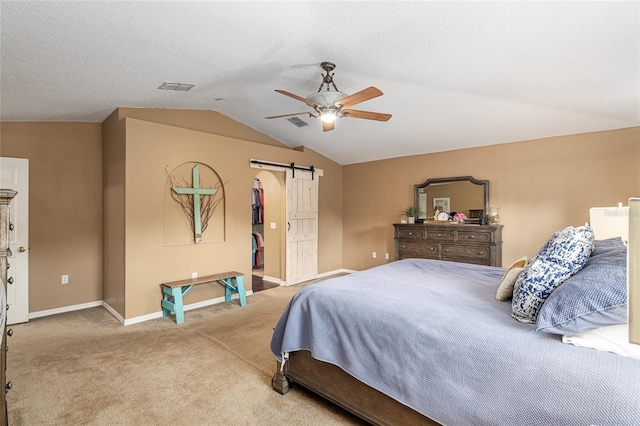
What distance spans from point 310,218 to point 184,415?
431 cm

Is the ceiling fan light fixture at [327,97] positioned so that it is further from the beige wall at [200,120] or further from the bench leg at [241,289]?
the bench leg at [241,289]

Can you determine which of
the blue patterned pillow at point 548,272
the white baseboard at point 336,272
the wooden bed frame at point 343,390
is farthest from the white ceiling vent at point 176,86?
the white baseboard at point 336,272

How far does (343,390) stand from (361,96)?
2.31 metres

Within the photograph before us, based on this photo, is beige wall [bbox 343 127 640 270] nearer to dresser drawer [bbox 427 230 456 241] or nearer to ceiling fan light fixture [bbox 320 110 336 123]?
dresser drawer [bbox 427 230 456 241]

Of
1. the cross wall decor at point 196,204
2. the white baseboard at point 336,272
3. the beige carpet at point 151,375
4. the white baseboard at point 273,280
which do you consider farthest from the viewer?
the white baseboard at point 336,272

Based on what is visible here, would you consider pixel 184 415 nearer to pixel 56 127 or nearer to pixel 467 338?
pixel 467 338

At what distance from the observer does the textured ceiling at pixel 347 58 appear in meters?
2.21

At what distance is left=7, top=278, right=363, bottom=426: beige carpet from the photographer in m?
2.14

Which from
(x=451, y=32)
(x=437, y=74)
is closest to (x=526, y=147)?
(x=437, y=74)

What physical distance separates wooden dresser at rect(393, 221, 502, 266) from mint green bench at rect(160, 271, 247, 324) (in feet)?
9.00

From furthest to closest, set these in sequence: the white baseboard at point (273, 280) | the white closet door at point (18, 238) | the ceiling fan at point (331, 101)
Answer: the white baseboard at point (273, 280), the white closet door at point (18, 238), the ceiling fan at point (331, 101)

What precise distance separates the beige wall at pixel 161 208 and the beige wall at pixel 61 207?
1096 millimetres

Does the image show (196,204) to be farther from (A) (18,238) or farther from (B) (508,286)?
(B) (508,286)

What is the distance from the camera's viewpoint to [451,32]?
2475mm
